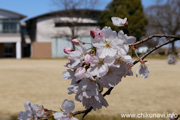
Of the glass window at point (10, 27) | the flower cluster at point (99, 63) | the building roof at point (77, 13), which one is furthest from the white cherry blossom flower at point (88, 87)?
the glass window at point (10, 27)

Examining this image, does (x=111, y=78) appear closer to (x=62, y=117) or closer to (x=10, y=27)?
(x=62, y=117)

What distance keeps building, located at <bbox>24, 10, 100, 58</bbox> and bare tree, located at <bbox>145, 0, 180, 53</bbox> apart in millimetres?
10058

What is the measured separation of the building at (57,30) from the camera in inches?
1158

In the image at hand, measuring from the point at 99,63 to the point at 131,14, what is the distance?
30.6 m

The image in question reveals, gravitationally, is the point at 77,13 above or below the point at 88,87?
above

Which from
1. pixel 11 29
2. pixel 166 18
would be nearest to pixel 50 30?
pixel 11 29

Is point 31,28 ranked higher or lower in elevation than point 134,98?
higher

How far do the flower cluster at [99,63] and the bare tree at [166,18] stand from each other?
34508 mm

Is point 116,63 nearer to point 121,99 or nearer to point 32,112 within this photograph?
point 32,112

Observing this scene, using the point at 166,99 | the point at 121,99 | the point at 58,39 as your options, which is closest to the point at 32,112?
the point at 121,99

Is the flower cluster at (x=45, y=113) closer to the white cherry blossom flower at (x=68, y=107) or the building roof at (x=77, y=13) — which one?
the white cherry blossom flower at (x=68, y=107)

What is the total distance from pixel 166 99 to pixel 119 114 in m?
1.78

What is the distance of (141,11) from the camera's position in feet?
98.7

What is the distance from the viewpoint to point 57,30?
2998cm
